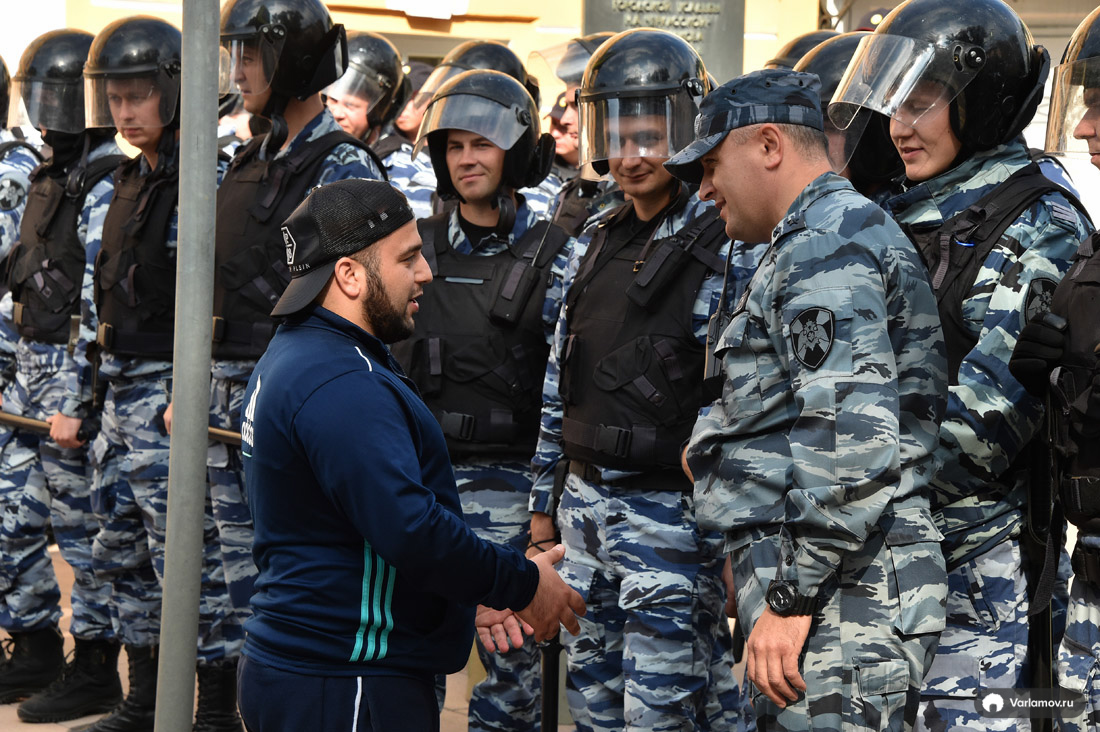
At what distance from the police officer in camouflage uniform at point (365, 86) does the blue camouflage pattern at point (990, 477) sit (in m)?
4.08

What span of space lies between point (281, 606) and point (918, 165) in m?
1.94

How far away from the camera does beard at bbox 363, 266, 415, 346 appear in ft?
9.09

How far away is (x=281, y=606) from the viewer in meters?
2.61

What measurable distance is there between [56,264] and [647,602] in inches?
124

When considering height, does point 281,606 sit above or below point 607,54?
below

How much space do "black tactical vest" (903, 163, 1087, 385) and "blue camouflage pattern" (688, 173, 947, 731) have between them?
472mm

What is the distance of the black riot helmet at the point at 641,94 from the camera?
387 centimetres

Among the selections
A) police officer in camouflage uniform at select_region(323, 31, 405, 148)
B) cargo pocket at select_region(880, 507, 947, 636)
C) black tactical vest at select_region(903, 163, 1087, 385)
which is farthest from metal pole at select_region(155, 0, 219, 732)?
police officer in camouflage uniform at select_region(323, 31, 405, 148)

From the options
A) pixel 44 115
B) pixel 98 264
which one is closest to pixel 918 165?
pixel 98 264

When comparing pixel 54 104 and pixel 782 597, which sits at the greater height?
pixel 54 104

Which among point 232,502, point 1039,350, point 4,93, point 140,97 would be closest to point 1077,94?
point 1039,350

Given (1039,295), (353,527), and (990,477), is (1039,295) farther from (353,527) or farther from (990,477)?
(353,527)

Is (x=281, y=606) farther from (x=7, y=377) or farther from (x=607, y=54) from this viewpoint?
(x=7, y=377)

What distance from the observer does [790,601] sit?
251 centimetres
